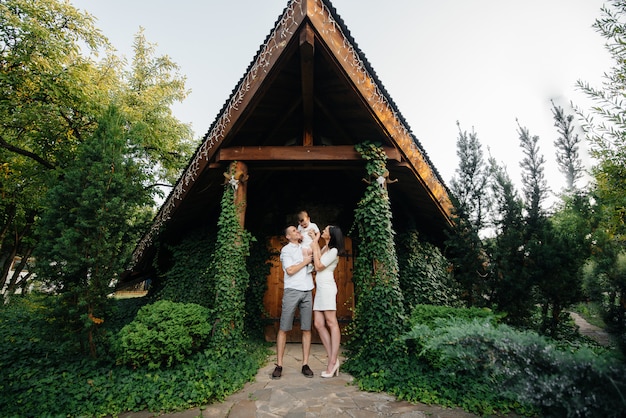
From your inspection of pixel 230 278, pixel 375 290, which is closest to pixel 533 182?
pixel 375 290

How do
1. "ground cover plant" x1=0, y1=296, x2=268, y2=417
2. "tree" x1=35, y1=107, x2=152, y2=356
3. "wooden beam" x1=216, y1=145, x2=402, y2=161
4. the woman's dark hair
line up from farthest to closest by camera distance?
"wooden beam" x1=216, y1=145, x2=402, y2=161
the woman's dark hair
"tree" x1=35, y1=107, x2=152, y2=356
"ground cover plant" x1=0, y1=296, x2=268, y2=417

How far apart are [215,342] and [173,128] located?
8.66 metres

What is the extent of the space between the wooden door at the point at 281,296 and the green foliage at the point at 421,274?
1095 millimetres

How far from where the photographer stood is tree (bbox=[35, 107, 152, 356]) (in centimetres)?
359

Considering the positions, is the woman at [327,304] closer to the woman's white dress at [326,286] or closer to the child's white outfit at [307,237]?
the woman's white dress at [326,286]

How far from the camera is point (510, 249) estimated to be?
12.3 feet

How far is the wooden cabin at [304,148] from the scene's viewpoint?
4.00 m

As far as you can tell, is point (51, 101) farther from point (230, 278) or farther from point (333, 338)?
point (333, 338)

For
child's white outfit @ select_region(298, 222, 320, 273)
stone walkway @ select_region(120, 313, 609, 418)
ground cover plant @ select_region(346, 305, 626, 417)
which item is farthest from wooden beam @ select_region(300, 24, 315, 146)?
stone walkway @ select_region(120, 313, 609, 418)

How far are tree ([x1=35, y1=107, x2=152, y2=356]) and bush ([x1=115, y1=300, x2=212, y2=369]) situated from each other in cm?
52

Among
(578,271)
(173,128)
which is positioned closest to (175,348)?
(578,271)

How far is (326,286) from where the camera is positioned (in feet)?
11.9

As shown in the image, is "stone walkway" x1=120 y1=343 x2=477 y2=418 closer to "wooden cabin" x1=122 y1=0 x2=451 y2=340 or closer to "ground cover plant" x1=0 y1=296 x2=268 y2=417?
"ground cover plant" x1=0 y1=296 x2=268 y2=417

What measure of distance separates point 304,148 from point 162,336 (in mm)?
3323
